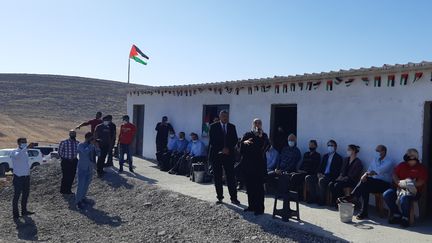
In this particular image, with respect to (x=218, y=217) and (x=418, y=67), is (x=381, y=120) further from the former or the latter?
(x=218, y=217)

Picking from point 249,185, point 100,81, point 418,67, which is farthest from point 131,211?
point 100,81

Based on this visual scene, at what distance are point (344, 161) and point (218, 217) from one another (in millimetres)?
2703

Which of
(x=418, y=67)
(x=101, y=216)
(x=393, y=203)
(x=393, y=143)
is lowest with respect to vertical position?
(x=101, y=216)

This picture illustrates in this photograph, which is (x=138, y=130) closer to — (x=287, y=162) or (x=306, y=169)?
(x=287, y=162)

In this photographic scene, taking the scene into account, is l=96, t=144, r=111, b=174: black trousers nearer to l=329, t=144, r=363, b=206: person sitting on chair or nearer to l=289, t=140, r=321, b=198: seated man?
l=289, t=140, r=321, b=198: seated man

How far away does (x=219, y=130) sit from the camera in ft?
26.9

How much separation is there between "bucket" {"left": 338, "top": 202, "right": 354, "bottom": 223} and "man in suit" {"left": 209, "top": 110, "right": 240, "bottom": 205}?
2035 mm

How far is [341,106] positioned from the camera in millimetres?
9289

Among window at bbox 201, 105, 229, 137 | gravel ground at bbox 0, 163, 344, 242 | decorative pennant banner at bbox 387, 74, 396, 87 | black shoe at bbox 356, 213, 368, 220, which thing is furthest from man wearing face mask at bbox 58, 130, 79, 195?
decorative pennant banner at bbox 387, 74, 396, 87

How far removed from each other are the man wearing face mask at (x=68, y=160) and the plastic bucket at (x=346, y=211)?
21.5 ft

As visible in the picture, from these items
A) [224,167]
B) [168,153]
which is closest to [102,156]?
[168,153]

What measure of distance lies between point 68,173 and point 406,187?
7.95 m

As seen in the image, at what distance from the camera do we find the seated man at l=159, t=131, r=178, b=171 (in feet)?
43.7

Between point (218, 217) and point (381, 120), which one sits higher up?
point (381, 120)
